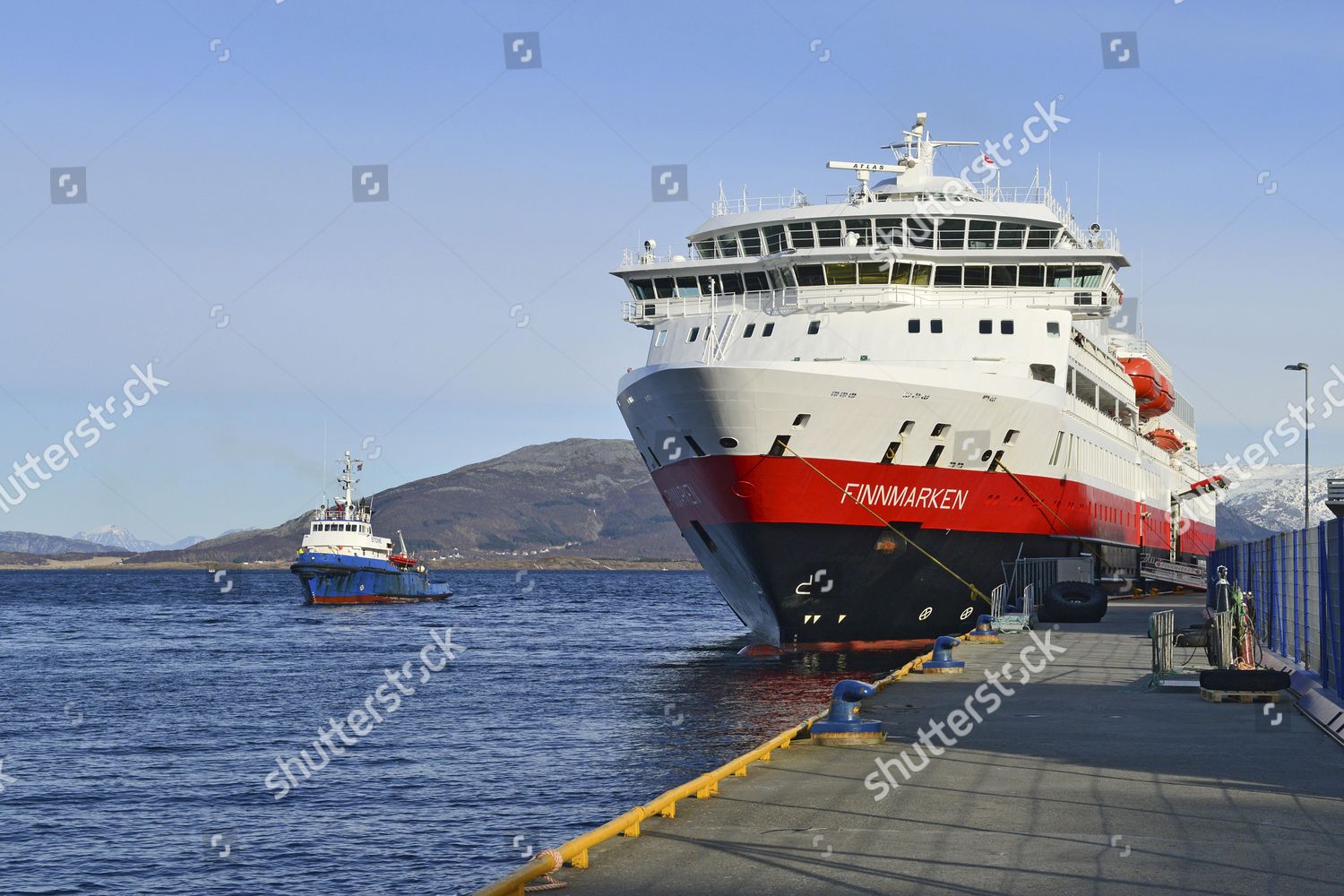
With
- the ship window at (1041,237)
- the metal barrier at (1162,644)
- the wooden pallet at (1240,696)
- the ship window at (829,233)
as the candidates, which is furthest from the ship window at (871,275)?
the wooden pallet at (1240,696)

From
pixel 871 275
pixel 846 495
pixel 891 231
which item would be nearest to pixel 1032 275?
pixel 891 231

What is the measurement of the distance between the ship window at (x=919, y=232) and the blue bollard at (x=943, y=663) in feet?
63.3

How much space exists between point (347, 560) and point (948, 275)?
65.0 meters

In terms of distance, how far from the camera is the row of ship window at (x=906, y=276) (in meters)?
40.3

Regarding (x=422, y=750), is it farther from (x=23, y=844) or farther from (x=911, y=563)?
(x=911, y=563)

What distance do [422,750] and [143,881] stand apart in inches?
371

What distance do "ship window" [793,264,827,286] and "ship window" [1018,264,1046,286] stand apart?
5793 millimetres

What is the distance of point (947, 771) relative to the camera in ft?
43.5

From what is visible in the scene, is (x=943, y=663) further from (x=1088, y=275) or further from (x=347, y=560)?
(x=347, y=560)

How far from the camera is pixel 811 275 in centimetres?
4078

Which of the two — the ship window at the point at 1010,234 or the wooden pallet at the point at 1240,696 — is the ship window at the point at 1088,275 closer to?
the ship window at the point at 1010,234

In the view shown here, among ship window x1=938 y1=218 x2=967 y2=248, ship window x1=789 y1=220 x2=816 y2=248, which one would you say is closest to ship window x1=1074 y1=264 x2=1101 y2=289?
ship window x1=938 y1=218 x2=967 y2=248

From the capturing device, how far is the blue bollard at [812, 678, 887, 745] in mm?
15055

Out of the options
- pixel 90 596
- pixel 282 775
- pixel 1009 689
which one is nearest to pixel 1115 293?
pixel 1009 689
